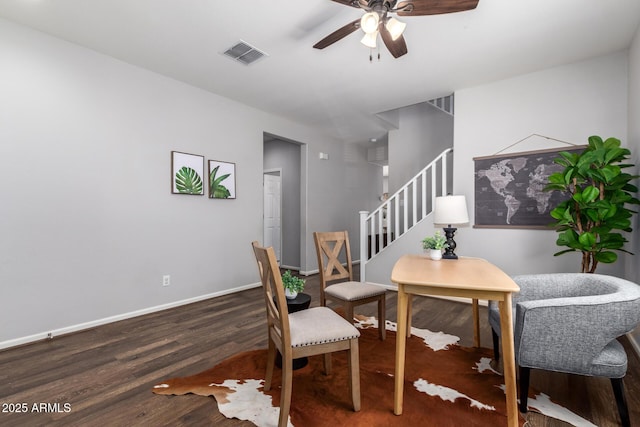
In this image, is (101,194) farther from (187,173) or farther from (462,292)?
(462,292)

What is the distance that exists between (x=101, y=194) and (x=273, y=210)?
11.3 feet

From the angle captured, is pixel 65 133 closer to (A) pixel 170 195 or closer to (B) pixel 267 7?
(A) pixel 170 195

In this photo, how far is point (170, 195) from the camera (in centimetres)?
360

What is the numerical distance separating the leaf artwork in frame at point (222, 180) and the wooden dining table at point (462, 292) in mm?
2858

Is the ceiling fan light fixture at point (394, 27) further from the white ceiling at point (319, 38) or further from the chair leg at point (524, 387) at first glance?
the chair leg at point (524, 387)

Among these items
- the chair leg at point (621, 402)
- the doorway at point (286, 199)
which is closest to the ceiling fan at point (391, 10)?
the chair leg at point (621, 402)

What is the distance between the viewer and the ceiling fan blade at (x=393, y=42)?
2150mm

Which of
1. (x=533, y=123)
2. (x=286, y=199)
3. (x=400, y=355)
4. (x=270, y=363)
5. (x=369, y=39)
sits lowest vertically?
(x=270, y=363)

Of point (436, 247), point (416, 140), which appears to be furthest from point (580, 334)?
point (416, 140)

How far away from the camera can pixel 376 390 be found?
1.89 m

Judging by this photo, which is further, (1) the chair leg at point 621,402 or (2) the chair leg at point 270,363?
(2) the chair leg at point 270,363

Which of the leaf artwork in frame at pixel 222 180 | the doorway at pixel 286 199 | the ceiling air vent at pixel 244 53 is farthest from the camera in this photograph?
the doorway at pixel 286 199

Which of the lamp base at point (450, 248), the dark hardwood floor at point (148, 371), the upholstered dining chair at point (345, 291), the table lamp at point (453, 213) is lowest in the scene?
the dark hardwood floor at point (148, 371)

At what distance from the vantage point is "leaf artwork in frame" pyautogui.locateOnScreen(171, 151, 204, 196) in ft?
11.8
